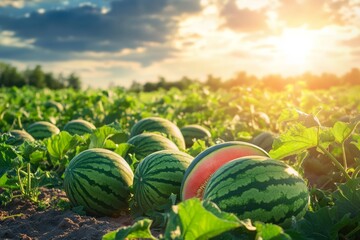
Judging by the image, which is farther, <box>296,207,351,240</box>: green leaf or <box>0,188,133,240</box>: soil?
<box>0,188,133,240</box>: soil

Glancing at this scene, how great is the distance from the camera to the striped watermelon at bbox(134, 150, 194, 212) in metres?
3.51

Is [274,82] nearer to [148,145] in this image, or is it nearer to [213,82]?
[213,82]

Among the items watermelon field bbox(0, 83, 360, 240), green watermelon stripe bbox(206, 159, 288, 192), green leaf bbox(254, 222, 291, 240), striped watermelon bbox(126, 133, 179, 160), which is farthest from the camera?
striped watermelon bbox(126, 133, 179, 160)

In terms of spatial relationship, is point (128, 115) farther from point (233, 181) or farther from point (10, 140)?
point (233, 181)

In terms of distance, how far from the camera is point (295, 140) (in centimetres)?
286

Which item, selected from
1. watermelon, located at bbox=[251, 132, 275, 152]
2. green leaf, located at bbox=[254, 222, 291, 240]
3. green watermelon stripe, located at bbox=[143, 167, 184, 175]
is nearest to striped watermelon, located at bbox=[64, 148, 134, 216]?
green watermelon stripe, located at bbox=[143, 167, 184, 175]

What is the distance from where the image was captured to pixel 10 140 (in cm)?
533

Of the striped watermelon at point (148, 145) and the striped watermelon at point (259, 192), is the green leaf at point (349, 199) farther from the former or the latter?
the striped watermelon at point (148, 145)

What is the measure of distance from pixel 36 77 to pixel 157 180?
170 ft

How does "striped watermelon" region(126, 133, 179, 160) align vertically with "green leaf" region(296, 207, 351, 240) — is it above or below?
above

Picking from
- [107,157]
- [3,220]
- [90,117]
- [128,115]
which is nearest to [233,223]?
[107,157]

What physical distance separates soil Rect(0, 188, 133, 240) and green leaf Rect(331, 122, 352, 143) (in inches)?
59.5

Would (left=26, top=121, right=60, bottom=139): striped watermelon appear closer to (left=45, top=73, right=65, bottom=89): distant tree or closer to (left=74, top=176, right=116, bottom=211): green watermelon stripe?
(left=74, top=176, right=116, bottom=211): green watermelon stripe

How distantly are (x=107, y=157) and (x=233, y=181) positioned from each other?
144 centimetres
